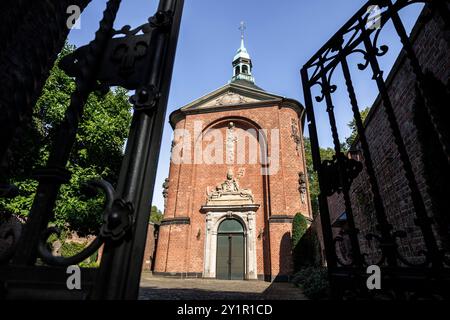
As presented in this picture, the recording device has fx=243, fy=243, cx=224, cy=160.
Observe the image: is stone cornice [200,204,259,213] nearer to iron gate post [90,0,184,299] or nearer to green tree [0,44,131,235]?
green tree [0,44,131,235]

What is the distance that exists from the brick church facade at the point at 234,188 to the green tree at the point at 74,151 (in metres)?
4.33

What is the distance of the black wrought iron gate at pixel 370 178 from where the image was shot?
4.10ft

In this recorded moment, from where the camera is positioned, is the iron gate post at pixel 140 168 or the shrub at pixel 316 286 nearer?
the iron gate post at pixel 140 168

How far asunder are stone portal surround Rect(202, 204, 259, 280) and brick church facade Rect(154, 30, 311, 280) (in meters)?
0.05

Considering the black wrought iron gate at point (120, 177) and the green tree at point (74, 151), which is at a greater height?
the green tree at point (74, 151)

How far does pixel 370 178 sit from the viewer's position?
155 centimetres

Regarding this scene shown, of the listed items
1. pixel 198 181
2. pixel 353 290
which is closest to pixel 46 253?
pixel 353 290

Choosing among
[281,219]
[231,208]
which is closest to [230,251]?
[231,208]

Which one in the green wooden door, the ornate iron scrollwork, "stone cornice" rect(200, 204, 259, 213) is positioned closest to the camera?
the ornate iron scrollwork

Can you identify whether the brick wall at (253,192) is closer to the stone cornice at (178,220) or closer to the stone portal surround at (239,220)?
the stone cornice at (178,220)

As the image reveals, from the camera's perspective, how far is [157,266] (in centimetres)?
1382

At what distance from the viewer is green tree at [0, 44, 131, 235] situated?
9.91 meters

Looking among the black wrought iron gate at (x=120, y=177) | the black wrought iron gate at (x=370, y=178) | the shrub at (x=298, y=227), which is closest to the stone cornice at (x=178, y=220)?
the shrub at (x=298, y=227)

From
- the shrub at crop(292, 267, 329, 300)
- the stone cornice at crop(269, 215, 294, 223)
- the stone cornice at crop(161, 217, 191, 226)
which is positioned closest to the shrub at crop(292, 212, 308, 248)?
the stone cornice at crop(269, 215, 294, 223)
